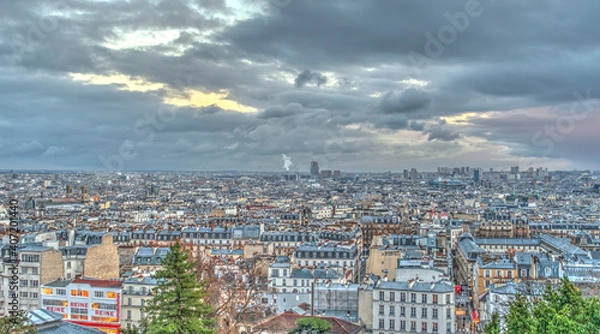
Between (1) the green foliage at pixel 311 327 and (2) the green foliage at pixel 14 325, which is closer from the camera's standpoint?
(2) the green foliage at pixel 14 325

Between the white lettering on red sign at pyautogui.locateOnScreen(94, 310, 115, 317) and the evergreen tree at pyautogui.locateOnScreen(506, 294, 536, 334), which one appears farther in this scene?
the white lettering on red sign at pyautogui.locateOnScreen(94, 310, 115, 317)

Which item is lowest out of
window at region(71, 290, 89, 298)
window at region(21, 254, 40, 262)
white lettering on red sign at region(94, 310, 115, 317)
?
white lettering on red sign at region(94, 310, 115, 317)

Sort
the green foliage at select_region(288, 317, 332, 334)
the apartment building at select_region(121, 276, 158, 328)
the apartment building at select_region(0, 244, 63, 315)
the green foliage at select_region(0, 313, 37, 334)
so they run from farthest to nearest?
the apartment building at select_region(0, 244, 63, 315)
the apartment building at select_region(121, 276, 158, 328)
the green foliage at select_region(288, 317, 332, 334)
the green foliage at select_region(0, 313, 37, 334)

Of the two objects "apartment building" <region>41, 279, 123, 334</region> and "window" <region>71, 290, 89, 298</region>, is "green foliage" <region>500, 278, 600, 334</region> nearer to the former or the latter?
"apartment building" <region>41, 279, 123, 334</region>

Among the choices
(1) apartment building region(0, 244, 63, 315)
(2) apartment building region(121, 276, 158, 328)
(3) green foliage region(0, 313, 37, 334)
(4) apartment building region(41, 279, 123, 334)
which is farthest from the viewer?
(1) apartment building region(0, 244, 63, 315)

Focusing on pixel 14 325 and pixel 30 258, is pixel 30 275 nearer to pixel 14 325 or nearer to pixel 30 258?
pixel 30 258

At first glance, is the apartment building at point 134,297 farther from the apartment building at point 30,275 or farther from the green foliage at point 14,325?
the green foliage at point 14,325

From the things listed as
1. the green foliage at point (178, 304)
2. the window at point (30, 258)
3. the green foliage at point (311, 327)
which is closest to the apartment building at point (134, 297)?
the window at point (30, 258)

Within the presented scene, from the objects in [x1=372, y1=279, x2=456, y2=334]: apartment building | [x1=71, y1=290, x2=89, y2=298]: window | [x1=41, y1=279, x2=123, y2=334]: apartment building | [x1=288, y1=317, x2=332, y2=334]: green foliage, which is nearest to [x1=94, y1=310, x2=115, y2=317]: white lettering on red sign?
[x1=41, y1=279, x2=123, y2=334]: apartment building

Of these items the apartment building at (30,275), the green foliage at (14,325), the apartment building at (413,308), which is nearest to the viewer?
the green foliage at (14,325)
